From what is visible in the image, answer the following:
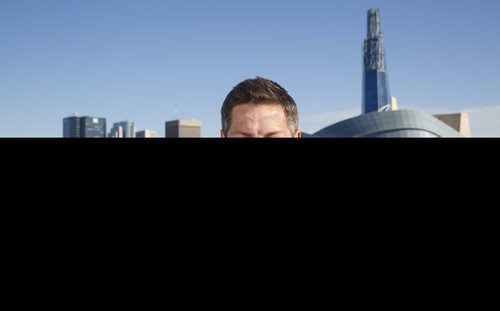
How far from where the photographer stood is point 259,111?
3.28 m

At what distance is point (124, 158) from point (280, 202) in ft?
1.02

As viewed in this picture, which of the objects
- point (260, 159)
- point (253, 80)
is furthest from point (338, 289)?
point (253, 80)

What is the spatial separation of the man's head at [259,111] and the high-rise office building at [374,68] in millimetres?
138212

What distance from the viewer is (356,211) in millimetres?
1000

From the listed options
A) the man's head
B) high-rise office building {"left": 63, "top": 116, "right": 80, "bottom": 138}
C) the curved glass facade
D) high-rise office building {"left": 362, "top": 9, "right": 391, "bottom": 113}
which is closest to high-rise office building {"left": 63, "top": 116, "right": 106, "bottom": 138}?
high-rise office building {"left": 63, "top": 116, "right": 80, "bottom": 138}

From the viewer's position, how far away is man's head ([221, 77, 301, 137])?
3215mm

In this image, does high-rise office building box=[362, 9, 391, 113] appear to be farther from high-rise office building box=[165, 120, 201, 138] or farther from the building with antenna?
high-rise office building box=[165, 120, 201, 138]

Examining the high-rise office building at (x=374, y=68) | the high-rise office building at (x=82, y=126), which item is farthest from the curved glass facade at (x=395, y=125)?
the high-rise office building at (x=82, y=126)

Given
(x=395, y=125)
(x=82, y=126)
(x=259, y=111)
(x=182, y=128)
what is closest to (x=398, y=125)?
(x=395, y=125)

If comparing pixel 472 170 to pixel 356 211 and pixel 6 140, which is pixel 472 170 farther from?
pixel 6 140

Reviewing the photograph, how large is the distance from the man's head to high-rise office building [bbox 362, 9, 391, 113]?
138 metres

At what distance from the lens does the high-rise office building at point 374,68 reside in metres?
138

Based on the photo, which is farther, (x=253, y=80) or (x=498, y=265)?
(x=253, y=80)

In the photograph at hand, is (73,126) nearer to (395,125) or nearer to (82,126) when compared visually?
(82,126)
